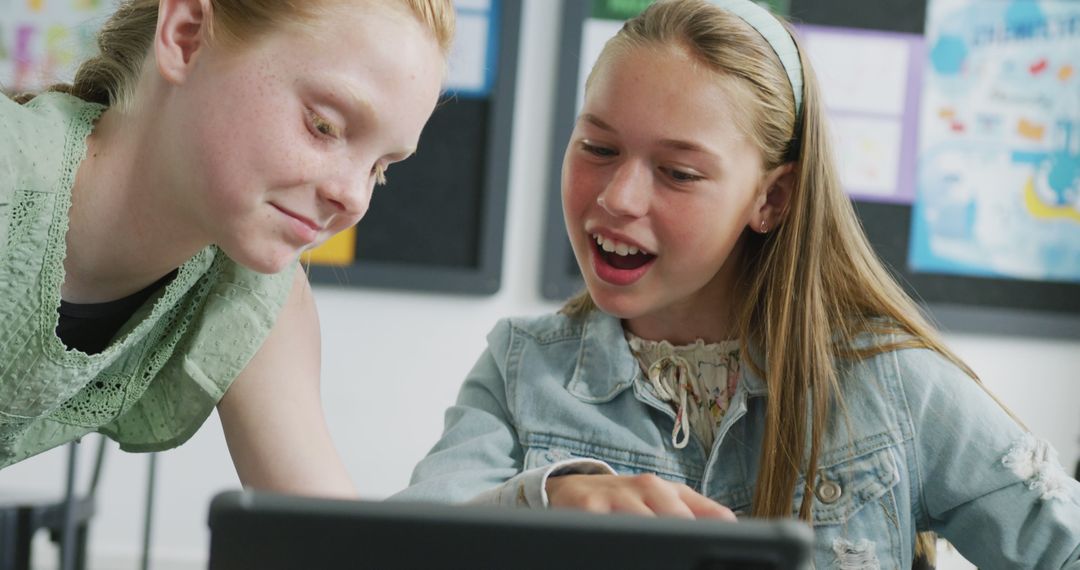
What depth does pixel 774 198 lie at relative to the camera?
4.00 ft

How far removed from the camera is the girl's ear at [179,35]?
0.97 metres

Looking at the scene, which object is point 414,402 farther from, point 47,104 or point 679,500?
point 679,500

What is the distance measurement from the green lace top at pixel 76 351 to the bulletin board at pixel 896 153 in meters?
1.69

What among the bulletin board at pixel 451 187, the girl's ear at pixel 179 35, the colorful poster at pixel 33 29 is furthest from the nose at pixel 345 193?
the colorful poster at pixel 33 29

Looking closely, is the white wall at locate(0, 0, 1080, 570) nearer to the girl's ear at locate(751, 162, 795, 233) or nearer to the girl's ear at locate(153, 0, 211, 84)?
the girl's ear at locate(751, 162, 795, 233)

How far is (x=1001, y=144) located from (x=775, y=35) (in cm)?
195

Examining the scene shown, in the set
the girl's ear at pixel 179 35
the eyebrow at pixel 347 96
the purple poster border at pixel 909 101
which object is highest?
the purple poster border at pixel 909 101

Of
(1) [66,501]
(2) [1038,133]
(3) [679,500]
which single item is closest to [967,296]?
(2) [1038,133]

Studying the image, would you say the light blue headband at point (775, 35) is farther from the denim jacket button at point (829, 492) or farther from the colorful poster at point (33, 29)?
the colorful poster at point (33, 29)

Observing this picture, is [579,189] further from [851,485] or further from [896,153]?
[896,153]

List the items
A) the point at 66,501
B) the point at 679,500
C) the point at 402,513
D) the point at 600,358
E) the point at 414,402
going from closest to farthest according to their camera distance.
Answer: the point at 402,513, the point at 679,500, the point at 600,358, the point at 66,501, the point at 414,402

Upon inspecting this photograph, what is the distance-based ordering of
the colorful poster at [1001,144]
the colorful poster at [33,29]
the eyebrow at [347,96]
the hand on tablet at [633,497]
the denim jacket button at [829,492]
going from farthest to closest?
the colorful poster at [1001,144]
the colorful poster at [33,29]
the denim jacket button at [829,492]
the eyebrow at [347,96]
the hand on tablet at [633,497]

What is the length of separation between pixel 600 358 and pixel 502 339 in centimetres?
11

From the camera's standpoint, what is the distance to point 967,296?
2893 millimetres
